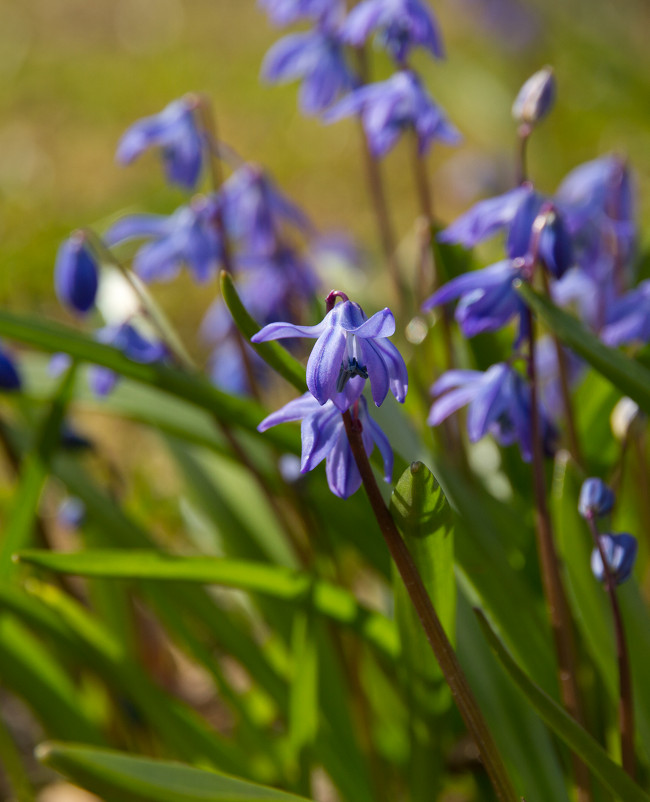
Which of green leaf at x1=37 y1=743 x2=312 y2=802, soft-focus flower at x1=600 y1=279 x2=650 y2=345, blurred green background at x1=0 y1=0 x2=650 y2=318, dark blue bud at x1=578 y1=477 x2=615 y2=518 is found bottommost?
green leaf at x1=37 y1=743 x2=312 y2=802

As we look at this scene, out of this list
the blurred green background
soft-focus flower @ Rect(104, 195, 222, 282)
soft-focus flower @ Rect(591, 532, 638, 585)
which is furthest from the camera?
the blurred green background

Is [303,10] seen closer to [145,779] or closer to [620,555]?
[620,555]

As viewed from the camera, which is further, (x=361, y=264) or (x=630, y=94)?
(x=630, y=94)

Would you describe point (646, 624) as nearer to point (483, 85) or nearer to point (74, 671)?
point (74, 671)

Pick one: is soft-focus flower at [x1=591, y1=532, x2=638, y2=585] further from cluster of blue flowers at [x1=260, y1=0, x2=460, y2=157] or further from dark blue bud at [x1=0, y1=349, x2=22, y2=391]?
dark blue bud at [x1=0, y1=349, x2=22, y2=391]

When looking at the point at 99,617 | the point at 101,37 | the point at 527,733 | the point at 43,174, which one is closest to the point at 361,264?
the point at 99,617

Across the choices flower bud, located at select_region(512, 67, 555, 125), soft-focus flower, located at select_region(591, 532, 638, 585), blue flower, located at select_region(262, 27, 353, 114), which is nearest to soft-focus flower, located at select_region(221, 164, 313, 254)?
blue flower, located at select_region(262, 27, 353, 114)

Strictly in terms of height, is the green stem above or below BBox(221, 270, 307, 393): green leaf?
below
